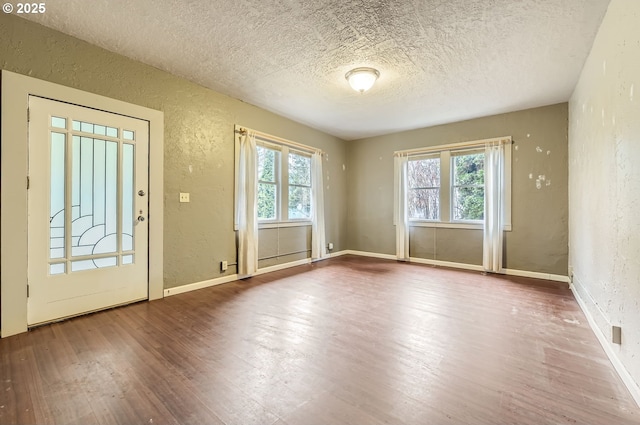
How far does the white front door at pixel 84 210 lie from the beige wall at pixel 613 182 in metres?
4.15

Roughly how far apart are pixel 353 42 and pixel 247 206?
8.53 feet

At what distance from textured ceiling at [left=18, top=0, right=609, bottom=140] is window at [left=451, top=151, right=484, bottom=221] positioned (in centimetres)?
117

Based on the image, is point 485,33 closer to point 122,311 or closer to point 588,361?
point 588,361

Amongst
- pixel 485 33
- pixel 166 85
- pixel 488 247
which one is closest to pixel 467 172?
pixel 488 247

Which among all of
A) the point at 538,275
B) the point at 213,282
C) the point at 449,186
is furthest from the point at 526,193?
the point at 213,282

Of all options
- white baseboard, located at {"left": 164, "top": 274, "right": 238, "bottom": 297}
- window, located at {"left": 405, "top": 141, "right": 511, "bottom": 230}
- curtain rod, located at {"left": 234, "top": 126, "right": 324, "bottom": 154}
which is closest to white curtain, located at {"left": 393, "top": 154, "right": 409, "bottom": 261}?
window, located at {"left": 405, "top": 141, "right": 511, "bottom": 230}

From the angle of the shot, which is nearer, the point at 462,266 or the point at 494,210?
the point at 494,210

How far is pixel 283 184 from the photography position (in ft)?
16.4

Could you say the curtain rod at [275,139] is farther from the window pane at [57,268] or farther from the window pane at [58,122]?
the window pane at [57,268]

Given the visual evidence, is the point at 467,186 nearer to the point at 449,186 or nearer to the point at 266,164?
the point at 449,186

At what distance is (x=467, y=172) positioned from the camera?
502 cm

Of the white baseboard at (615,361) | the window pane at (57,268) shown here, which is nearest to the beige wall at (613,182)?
the white baseboard at (615,361)

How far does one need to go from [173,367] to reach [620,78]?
3606mm

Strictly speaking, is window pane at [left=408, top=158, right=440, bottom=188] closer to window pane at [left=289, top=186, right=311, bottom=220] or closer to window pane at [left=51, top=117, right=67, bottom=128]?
window pane at [left=289, top=186, right=311, bottom=220]
